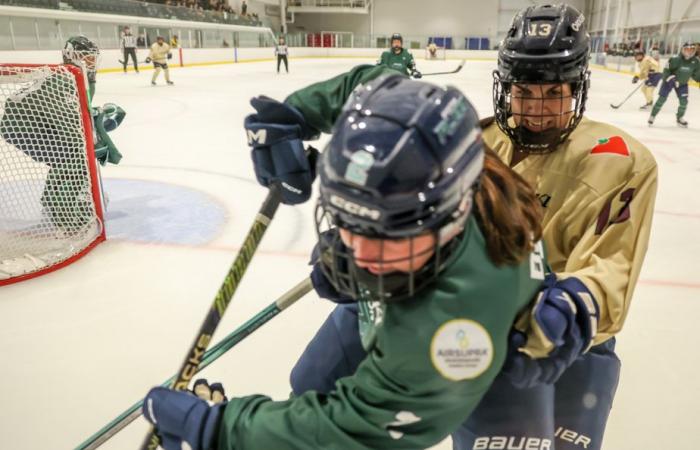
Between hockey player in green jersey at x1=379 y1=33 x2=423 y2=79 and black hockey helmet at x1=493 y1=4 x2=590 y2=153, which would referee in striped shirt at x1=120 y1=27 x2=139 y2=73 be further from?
black hockey helmet at x1=493 y1=4 x2=590 y2=153

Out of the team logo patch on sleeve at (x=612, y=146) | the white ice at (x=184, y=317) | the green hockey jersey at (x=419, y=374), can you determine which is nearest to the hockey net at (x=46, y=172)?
the white ice at (x=184, y=317)

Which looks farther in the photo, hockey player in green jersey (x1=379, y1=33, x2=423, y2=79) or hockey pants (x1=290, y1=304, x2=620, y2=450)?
hockey player in green jersey (x1=379, y1=33, x2=423, y2=79)

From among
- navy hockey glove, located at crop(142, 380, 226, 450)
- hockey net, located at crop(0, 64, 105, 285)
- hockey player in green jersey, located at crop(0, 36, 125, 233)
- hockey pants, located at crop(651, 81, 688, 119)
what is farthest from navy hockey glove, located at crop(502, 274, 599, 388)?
hockey pants, located at crop(651, 81, 688, 119)

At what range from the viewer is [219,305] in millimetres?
1060

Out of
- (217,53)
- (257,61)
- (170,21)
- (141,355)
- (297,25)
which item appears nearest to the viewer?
(141,355)

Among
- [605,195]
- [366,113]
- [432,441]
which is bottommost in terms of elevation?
[432,441]

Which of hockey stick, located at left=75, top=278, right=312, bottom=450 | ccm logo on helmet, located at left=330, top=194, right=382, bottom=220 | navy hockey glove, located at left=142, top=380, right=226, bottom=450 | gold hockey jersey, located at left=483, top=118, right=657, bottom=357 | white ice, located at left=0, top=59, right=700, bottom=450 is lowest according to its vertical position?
white ice, located at left=0, top=59, right=700, bottom=450

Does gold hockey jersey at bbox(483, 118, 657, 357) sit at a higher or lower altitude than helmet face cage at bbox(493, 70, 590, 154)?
lower

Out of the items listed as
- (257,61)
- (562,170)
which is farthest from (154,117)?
(257,61)

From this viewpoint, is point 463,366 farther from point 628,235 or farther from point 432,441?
point 628,235

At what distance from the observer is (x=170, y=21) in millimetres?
14828

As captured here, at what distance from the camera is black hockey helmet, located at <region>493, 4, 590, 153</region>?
1.10 metres

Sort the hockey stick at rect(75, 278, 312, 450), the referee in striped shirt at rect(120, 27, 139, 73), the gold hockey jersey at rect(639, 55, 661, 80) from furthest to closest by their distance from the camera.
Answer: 1. the referee in striped shirt at rect(120, 27, 139, 73)
2. the gold hockey jersey at rect(639, 55, 661, 80)
3. the hockey stick at rect(75, 278, 312, 450)

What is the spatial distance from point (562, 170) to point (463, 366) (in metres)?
0.61
